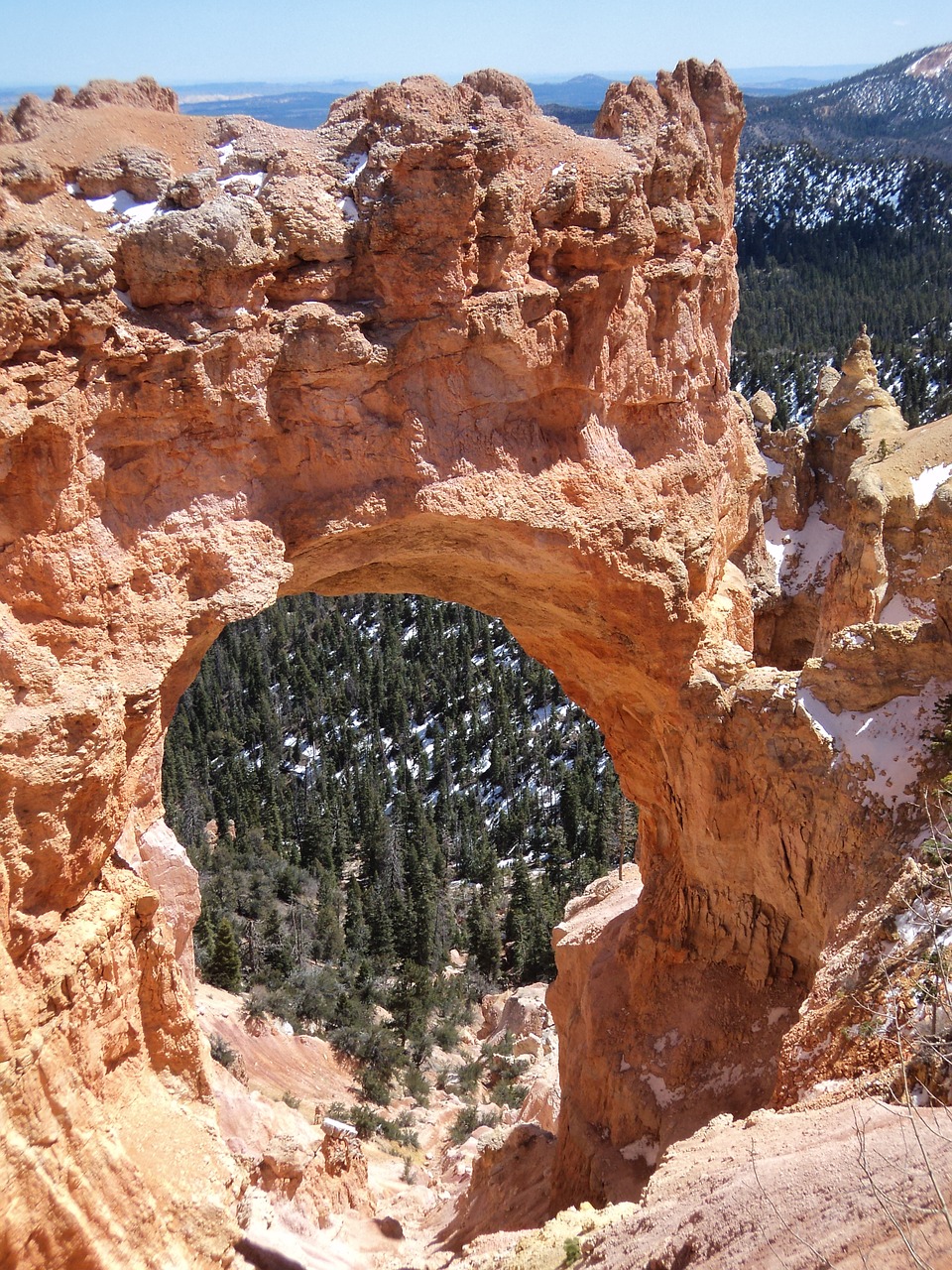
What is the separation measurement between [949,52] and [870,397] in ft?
589

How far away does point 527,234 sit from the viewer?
9398 millimetres

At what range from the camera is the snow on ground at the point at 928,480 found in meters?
16.9

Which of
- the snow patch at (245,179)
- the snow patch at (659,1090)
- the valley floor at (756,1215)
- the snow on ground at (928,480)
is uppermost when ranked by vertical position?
the snow patch at (245,179)

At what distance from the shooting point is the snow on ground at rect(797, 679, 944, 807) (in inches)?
371

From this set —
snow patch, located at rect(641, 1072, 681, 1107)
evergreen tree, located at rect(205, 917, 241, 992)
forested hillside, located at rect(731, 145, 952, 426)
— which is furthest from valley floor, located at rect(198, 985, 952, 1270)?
forested hillside, located at rect(731, 145, 952, 426)

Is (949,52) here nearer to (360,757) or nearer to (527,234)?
(360,757)

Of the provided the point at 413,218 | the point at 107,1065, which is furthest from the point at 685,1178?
the point at 413,218

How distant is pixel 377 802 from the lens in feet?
121

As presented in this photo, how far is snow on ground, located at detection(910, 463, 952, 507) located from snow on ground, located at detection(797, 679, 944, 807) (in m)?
8.28

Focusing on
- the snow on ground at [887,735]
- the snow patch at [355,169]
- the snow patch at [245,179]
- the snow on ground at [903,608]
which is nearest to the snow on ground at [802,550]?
the snow on ground at [903,608]

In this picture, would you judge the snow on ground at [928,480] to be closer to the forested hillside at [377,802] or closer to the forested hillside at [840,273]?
the forested hillside at [377,802]

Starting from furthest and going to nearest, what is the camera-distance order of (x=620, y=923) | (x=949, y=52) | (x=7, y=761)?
(x=949, y=52)
(x=620, y=923)
(x=7, y=761)

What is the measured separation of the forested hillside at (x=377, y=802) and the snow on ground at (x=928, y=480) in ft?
51.5

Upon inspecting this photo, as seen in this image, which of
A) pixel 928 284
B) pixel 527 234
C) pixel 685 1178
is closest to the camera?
pixel 685 1178
